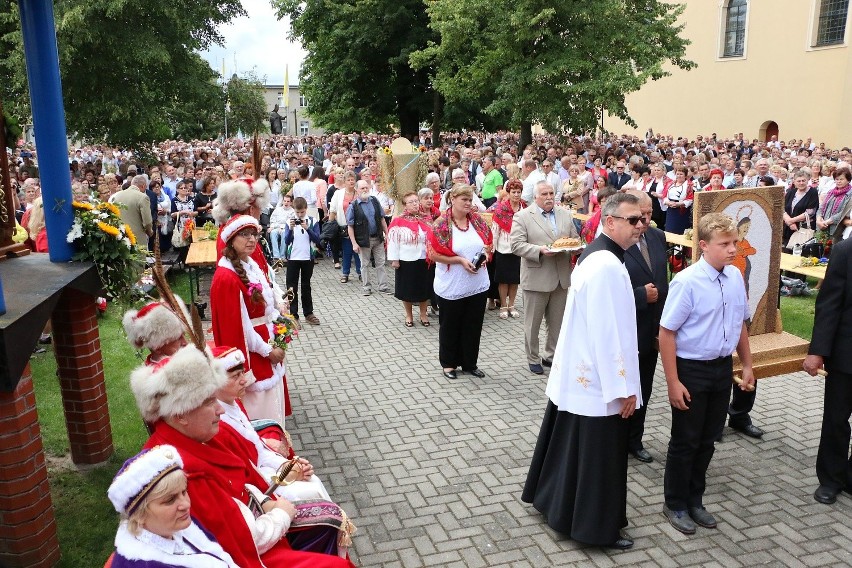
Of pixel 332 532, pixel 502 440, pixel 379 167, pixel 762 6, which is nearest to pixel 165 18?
pixel 379 167

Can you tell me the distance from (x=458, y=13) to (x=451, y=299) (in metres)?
19.7

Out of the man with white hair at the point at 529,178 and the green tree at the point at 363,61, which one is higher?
the green tree at the point at 363,61

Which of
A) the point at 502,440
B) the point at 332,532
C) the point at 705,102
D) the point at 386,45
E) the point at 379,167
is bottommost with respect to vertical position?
the point at 502,440

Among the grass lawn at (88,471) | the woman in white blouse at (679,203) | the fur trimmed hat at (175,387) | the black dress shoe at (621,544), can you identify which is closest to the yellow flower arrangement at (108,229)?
the grass lawn at (88,471)

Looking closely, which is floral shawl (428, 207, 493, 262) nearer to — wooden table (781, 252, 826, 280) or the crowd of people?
the crowd of people

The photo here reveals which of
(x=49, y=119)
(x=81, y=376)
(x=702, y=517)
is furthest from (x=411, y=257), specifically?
(x=702, y=517)

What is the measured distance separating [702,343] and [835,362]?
4.09ft

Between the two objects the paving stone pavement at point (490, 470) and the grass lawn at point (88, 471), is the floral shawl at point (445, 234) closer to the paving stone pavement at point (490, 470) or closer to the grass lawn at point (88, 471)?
the paving stone pavement at point (490, 470)

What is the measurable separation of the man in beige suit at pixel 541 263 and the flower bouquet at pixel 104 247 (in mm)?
4154

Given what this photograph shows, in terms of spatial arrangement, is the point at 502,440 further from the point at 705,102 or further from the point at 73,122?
the point at 705,102

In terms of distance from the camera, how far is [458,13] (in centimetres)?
2500

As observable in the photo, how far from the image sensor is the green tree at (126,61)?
59.5 feet

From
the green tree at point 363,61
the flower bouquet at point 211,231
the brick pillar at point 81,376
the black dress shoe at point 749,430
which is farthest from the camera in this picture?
the green tree at point 363,61

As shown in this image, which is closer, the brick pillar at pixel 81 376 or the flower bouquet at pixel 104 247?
the flower bouquet at pixel 104 247
